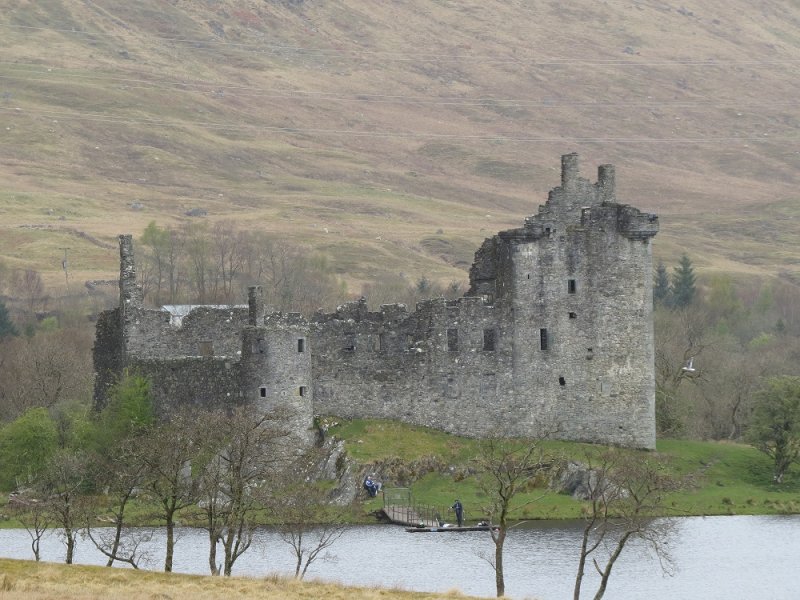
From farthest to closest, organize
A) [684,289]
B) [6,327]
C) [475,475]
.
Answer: [684,289] → [6,327] → [475,475]

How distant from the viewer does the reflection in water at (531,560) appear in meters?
62.6

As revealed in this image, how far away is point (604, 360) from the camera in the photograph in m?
83.8

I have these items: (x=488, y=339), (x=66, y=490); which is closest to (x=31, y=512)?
(x=66, y=490)

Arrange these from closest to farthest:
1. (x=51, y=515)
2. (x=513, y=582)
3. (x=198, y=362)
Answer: (x=513, y=582)
(x=51, y=515)
(x=198, y=362)

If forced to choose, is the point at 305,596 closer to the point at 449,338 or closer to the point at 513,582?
the point at 513,582

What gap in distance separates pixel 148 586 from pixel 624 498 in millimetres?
29183

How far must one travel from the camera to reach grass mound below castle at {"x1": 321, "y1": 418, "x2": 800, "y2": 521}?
77000 mm

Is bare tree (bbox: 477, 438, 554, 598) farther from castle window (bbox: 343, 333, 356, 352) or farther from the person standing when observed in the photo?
castle window (bbox: 343, 333, 356, 352)

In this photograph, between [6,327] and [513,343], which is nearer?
[513,343]

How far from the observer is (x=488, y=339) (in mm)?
83625

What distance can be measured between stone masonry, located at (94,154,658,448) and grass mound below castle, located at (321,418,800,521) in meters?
1.32

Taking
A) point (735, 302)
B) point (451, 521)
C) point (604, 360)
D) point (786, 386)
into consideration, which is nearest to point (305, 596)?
point (451, 521)

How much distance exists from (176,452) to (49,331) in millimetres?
74850

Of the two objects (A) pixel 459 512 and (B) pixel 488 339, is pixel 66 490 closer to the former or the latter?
(A) pixel 459 512
